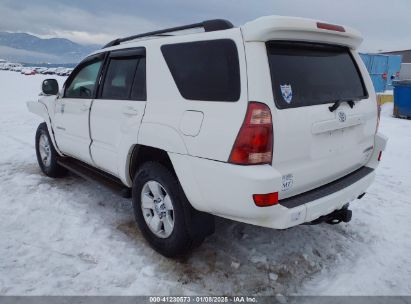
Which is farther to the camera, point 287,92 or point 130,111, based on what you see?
point 130,111

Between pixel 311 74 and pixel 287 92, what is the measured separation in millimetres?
397

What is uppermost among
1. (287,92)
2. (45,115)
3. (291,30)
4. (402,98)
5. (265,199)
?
(291,30)

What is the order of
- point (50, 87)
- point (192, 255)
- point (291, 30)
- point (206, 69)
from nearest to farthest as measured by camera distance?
point (291, 30), point (206, 69), point (192, 255), point (50, 87)

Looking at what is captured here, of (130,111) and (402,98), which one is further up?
(130,111)

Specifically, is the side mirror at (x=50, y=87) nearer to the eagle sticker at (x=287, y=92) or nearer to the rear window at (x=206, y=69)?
the rear window at (x=206, y=69)

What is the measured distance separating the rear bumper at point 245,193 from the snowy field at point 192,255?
664 millimetres

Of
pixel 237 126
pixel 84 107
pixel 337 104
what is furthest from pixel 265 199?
pixel 84 107

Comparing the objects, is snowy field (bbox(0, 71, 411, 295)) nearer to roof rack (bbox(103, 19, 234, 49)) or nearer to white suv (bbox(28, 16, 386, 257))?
white suv (bbox(28, 16, 386, 257))

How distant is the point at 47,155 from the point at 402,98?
11.2 m

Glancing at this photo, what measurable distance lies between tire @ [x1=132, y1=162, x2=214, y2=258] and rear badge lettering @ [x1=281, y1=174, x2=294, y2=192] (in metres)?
0.76

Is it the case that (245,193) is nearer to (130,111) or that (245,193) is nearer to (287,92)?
(287,92)

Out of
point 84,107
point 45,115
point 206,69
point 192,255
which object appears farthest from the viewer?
point 45,115

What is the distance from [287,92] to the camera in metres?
2.54

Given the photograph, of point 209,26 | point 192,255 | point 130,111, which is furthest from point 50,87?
point 192,255
